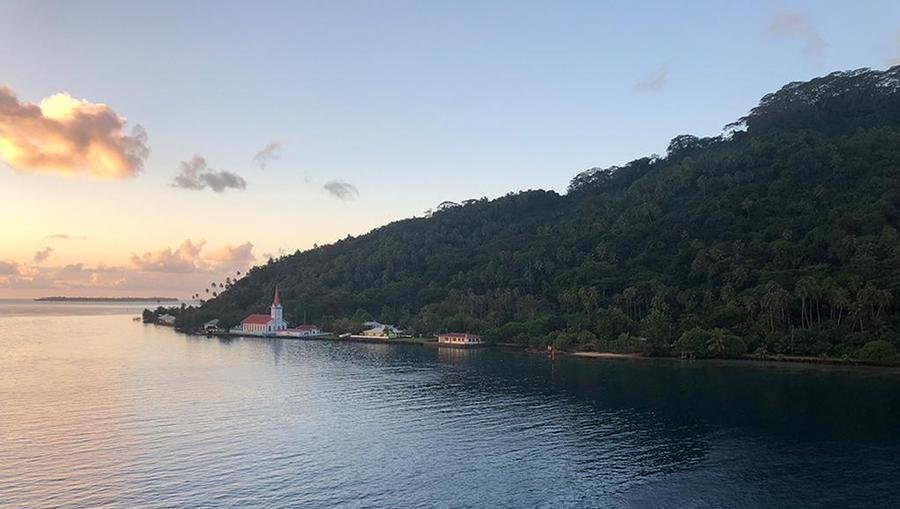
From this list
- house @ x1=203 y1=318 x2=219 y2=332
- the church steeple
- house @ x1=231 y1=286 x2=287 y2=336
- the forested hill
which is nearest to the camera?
the forested hill

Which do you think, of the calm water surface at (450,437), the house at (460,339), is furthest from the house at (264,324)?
the calm water surface at (450,437)

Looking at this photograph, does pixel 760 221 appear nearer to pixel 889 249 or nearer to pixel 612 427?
pixel 889 249

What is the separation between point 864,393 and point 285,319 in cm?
15071

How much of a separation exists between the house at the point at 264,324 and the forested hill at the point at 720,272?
17.4ft

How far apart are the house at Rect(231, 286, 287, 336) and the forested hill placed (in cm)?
531

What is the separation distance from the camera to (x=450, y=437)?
53.9 m

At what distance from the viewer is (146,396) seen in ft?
232

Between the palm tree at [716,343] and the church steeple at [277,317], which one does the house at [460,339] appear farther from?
the church steeple at [277,317]

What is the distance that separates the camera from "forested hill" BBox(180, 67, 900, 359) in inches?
4146

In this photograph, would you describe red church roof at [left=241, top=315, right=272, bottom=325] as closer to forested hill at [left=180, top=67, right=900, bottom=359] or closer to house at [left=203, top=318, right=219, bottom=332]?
forested hill at [left=180, top=67, right=900, bottom=359]

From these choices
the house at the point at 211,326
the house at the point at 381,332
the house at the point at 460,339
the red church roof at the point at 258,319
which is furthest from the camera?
the house at the point at 211,326

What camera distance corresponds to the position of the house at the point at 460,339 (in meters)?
141

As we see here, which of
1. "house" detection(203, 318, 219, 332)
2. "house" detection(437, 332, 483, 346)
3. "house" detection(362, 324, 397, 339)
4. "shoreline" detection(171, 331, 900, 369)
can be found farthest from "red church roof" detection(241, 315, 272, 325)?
"house" detection(437, 332, 483, 346)

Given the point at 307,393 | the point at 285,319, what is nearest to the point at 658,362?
the point at 307,393
